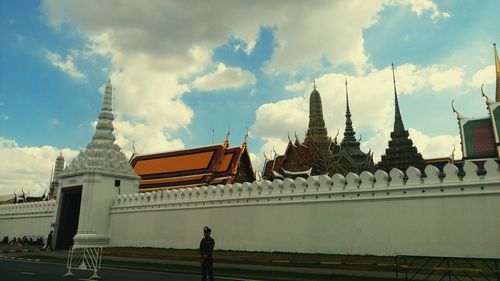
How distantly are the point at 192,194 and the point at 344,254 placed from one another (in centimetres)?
837

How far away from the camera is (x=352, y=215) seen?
14086 mm

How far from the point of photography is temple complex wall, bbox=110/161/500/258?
474 inches

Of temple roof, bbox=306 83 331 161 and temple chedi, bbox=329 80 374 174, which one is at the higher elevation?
temple roof, bbox=306 83 331 161

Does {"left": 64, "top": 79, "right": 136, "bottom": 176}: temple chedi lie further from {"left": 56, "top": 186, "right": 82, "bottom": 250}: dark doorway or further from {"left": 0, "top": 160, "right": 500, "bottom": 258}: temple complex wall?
{"left": 0, "top": 160, "right": 500, "bottom": 258}: temple complex wall

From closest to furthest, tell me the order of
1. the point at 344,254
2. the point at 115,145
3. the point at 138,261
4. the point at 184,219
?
the point at 344,254 → the point at 138,261 → the point at 184,219 → the point at 115,145

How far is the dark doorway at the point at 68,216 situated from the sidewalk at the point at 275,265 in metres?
8.12

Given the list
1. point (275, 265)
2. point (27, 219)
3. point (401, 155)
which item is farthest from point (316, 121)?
point (275, 265)

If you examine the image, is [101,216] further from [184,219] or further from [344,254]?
[344,254]

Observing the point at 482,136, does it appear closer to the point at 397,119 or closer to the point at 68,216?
the point at 397,119

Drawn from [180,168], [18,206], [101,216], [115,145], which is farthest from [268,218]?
[18,206]

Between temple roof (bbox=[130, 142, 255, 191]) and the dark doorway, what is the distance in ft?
31.4

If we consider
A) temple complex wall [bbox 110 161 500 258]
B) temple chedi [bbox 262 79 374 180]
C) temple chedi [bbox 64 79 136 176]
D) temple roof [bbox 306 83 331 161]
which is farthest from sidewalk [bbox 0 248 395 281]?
temple roof [bbox 306 83 331 161]

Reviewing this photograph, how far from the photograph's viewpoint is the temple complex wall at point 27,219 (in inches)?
1090

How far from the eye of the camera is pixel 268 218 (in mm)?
16359
